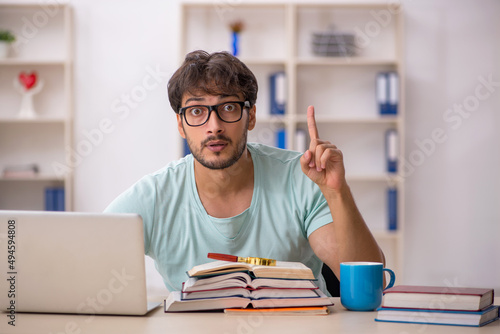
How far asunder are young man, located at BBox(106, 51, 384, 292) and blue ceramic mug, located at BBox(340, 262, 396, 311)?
37 cm

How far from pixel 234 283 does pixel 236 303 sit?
0.14 feet

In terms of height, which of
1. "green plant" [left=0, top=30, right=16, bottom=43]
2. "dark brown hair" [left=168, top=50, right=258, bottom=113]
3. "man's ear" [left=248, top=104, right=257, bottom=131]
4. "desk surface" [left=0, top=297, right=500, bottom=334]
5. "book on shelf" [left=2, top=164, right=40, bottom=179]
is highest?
"green plant" [left=0, top=30, right=16, bottom=43]

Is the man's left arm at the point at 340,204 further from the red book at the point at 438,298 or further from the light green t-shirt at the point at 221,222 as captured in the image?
the red book at the point at 438,298

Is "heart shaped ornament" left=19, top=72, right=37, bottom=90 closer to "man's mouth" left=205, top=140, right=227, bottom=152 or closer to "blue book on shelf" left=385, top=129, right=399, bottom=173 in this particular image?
"blue book on shelf" left=385, top=129, right=399, bottom=173

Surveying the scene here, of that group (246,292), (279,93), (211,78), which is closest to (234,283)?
(246,292)

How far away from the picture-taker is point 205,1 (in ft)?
13.9

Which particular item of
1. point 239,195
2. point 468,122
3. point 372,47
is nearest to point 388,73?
point 372,47

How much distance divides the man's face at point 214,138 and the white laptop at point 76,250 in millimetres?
601

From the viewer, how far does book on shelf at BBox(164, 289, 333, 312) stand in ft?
4.02

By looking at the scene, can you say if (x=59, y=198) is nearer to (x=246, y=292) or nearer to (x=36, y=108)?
(x=36, y=108)

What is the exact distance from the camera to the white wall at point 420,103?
13.9 feet

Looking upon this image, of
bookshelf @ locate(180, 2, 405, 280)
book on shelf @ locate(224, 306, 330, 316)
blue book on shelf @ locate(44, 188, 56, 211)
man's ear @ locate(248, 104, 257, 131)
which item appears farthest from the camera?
bookshelf @ locate(180, 2, 405, 280)

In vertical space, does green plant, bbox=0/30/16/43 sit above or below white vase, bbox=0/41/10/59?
above

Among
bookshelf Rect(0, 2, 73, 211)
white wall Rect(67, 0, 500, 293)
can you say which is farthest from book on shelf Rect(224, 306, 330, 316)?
bookshelf Rect(0, 2, 73, 211)
